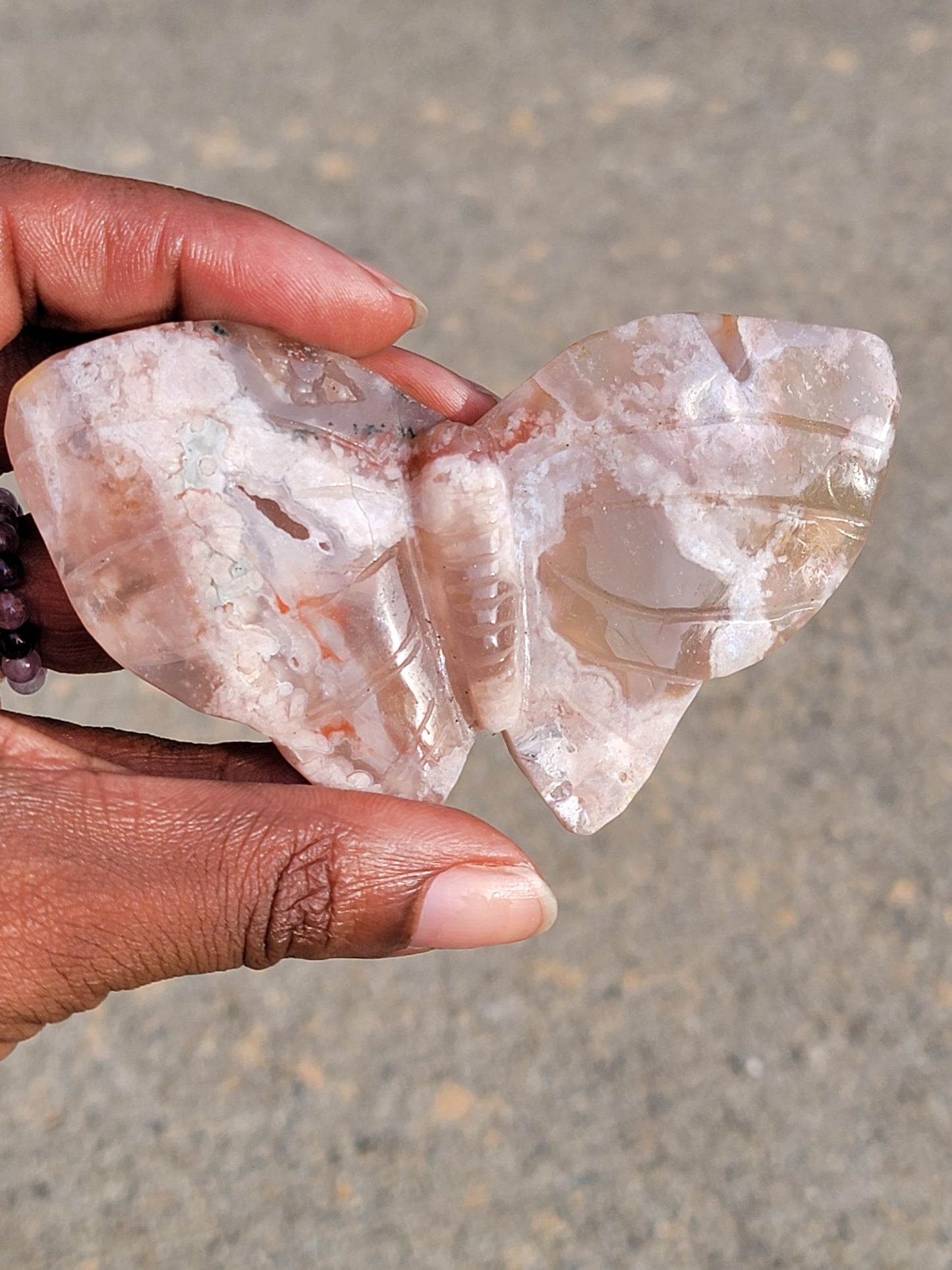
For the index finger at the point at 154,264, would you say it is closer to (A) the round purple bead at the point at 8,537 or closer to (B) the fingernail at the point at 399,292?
(B) the fingernail at the point at 399,292

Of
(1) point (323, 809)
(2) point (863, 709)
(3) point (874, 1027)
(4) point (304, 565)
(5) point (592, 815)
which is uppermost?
(4) point (304, 565)

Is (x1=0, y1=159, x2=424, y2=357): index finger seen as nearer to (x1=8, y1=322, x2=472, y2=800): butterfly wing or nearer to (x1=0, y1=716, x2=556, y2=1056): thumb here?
(x1=8, y1=322, x2=472, y2=800): butterfly wing

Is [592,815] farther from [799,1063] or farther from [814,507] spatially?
[799,1063]

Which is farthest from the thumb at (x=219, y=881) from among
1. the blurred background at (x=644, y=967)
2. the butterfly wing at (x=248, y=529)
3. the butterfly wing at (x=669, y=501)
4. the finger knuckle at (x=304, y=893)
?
the blurred background at (x=644, y=967)

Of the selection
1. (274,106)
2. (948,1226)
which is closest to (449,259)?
(274,106)

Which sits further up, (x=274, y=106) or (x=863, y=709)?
(x=274, y=106)

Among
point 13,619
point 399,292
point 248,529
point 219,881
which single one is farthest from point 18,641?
point 399,292
